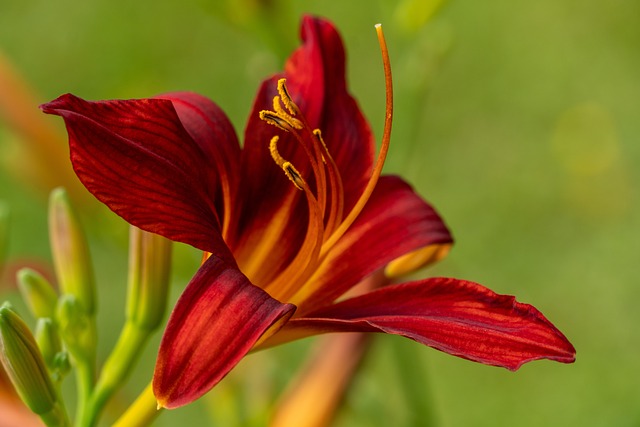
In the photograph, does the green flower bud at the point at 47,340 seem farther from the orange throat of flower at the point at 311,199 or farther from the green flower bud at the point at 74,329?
the orange throat of flower at the point at 311,199

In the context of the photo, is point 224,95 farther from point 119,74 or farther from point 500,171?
point 500,171

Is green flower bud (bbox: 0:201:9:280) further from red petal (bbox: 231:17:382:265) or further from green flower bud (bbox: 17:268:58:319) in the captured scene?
red petal (bbox: 231:17:382:265)

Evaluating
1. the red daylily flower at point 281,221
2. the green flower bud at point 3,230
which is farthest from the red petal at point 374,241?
the green flower bud at point 3,230

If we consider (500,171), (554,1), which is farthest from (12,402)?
(554,1)

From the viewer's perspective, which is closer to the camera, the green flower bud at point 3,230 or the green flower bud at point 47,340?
the green flower bud at point 47,340

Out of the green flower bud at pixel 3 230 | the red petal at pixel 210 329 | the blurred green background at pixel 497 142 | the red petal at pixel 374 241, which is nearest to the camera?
the red petal at pixel 210 329
